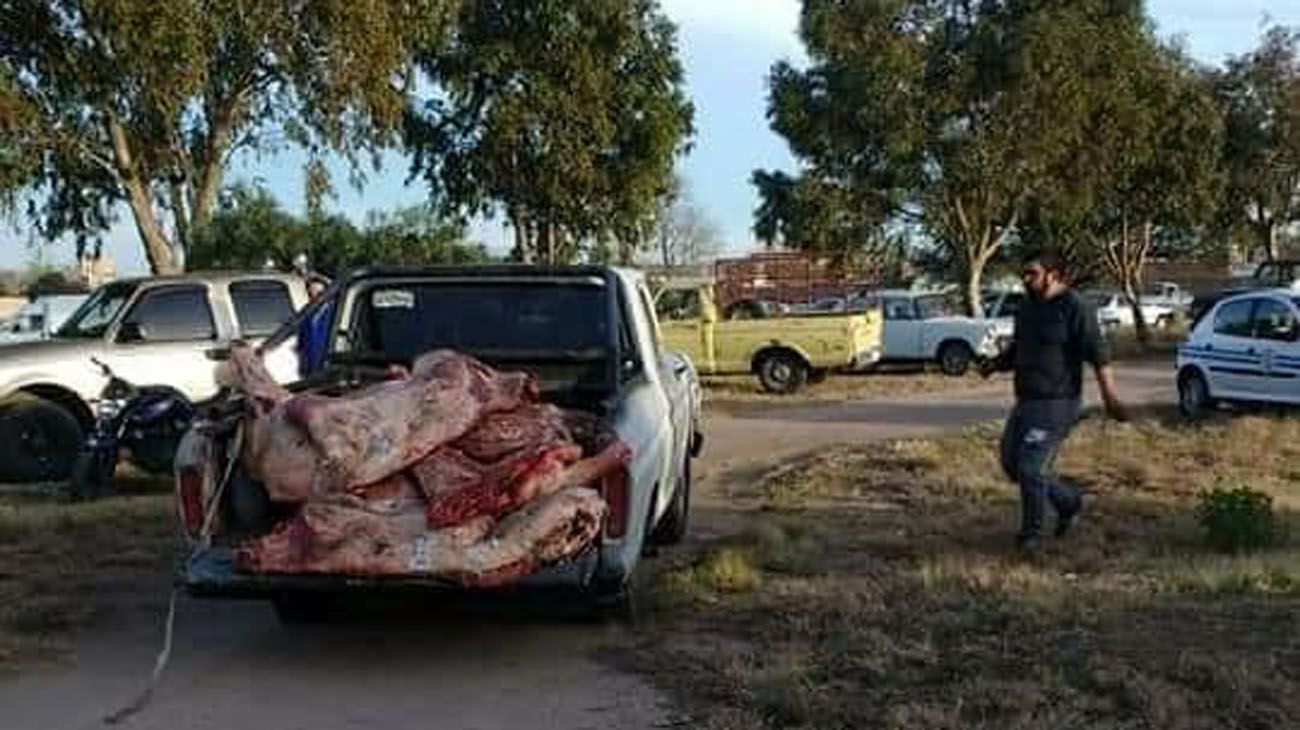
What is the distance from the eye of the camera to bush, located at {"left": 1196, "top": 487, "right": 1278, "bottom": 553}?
1041cm

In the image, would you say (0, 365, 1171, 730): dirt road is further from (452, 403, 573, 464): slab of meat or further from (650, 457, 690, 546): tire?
(650, 457, 690, 546): tire

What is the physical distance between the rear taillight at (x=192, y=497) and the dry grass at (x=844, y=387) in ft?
60.6

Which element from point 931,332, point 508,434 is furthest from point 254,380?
point 931,332

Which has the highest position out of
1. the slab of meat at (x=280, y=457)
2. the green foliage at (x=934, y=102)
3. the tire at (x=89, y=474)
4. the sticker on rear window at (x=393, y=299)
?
the green foliage at (x=934, y=102)

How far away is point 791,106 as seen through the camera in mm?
33281

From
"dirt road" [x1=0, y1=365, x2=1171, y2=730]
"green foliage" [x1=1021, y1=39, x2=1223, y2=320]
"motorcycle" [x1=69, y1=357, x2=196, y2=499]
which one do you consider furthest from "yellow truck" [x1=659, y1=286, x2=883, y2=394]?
"dirt road" [x1=0, y1=365, x2=1171, y2=730]

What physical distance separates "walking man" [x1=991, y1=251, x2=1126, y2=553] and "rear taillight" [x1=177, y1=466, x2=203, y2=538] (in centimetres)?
483

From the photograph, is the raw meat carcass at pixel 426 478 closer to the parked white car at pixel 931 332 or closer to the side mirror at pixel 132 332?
the side mirror at pixel 132 332

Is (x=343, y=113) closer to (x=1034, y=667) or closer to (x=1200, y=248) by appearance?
(x=1034, y=667)

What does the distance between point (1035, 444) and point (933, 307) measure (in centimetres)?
2397

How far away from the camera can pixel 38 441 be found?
14805mm

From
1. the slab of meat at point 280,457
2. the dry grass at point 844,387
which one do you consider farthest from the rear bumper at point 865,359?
the slab of meat at point 280,457

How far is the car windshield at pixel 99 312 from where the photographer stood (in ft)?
50.6

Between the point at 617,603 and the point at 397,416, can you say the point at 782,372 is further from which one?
the point at 397,416
